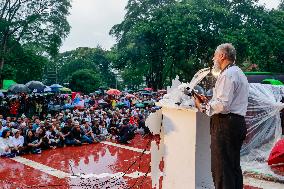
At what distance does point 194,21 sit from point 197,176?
27.0 m

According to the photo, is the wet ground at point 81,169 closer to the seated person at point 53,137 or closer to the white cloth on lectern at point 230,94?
the seated person at point 53,137

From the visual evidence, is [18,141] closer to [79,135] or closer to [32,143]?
[32,143]

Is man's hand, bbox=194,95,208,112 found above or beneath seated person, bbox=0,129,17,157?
above

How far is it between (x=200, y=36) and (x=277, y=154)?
21.6 m

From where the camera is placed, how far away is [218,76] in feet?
10.5

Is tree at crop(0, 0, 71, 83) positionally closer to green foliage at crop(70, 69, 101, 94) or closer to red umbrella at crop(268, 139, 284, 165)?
green foliage at crop(70, 69, 101, 94)

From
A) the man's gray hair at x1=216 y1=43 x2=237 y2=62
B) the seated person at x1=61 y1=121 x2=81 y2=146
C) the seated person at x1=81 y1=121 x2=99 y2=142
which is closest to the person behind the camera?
the man's gray hair at x1=216 y1=43 x2=237 y2=62

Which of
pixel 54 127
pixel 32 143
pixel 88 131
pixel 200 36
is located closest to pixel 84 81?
pixel 200 36

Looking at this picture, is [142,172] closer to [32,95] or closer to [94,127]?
[94,127]

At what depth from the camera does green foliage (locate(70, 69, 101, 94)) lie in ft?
131

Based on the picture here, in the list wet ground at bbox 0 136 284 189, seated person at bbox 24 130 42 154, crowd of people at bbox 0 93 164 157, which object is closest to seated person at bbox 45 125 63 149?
crowd of people at bbox 0 93 164 157

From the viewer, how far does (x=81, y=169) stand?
1066 centimetres

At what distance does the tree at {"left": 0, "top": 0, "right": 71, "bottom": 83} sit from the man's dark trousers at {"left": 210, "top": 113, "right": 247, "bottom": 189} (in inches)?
1133

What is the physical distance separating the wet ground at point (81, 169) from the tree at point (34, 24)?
18.2m
